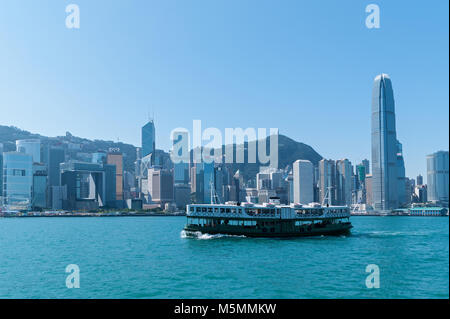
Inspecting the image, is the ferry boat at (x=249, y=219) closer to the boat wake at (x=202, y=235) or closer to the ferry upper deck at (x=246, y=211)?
the ferry upper deck at (x=246, y=211)

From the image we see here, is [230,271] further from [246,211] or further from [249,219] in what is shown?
Result: [246,211]

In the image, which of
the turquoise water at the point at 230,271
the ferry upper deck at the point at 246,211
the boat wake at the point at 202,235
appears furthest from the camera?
the ferry upper deck at the point at 246,211

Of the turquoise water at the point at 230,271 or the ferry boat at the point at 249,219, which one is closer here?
the turquoise water at the point at 230,271

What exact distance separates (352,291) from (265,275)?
8.30 metres

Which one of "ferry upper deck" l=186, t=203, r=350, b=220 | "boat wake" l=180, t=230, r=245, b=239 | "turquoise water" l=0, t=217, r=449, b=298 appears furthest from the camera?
"ferry upper deck" l=186, t=203, r=350, b=220

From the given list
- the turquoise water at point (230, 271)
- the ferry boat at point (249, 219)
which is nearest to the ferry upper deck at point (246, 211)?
the ferry boat at point (249, 219)

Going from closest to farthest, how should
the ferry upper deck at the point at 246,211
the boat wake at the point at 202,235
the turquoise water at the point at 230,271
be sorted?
the turquoise water at the point at 230,271, the boat wake at the point at 202,235, the ferry upper deck at the point at 246,211

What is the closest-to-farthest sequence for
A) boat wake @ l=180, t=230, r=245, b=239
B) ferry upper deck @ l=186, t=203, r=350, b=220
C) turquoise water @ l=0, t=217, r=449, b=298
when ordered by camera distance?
1. turquoise water @ l=0, t=217, r=449, b=298
2. boat wake @ l=180, t=230, r=245, b=239
3. ferry upper deck @ l=186, t=203, r=350, b=220

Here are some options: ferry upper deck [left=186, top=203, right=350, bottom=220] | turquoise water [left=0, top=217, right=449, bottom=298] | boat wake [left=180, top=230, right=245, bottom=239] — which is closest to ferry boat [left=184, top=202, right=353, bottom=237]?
ferry upper deck [left=186, top=203, right=350, bottom=220]

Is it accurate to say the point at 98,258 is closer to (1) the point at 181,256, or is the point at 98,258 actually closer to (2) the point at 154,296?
(1) the point at 181,256

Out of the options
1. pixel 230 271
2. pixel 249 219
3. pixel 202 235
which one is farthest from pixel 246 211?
pixel 230 271

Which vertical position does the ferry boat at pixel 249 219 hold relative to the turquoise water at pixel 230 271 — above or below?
above

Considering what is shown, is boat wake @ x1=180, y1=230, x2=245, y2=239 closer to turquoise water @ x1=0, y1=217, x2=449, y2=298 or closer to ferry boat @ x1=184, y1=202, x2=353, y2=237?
ferry boat @ x1=184, y1=202, x2=353, y2=237
